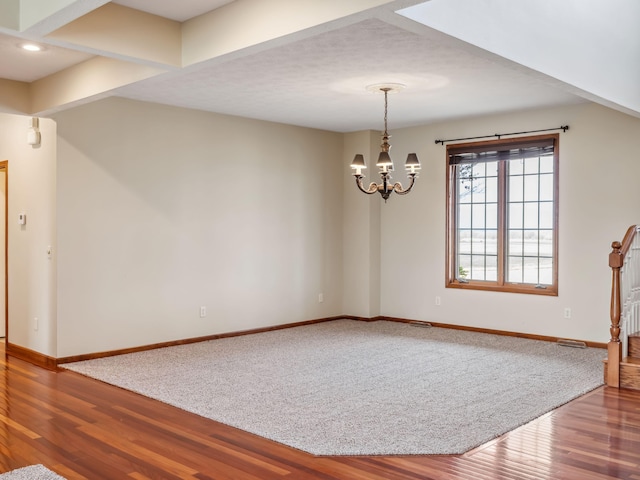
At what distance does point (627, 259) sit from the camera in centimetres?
554

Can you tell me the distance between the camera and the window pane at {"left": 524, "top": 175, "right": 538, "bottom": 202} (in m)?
7.30

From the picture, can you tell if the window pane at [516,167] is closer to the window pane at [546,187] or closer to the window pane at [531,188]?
the window pane at [531,188]

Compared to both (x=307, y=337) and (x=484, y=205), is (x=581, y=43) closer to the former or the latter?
(x=484, y=205)

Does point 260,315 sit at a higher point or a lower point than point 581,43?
lower

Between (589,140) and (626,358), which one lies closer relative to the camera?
(626,358)

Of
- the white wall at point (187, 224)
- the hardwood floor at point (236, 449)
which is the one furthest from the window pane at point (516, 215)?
the hardwood floor at point (236, 449)

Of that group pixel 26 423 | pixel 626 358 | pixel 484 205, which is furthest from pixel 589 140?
pixel 26 423

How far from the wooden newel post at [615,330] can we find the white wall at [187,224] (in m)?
4.11

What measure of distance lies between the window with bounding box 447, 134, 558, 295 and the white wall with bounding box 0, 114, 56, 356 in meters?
4.80

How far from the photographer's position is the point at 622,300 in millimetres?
5348

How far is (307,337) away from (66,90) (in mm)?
3826

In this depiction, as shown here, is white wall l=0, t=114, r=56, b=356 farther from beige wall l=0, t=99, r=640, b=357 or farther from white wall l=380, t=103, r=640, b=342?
white wall l=380, t=103, r=640, b=342

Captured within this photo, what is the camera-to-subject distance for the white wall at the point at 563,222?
6582 millimetres

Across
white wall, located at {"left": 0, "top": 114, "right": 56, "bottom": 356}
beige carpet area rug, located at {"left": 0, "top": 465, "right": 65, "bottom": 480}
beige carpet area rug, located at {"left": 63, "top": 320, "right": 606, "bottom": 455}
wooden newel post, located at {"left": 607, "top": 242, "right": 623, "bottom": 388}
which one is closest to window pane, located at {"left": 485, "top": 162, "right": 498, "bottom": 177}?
beige carpet area rug, located at {"left": 63, "top": 320, "right": 606, "bottom": 455}
